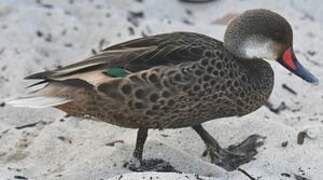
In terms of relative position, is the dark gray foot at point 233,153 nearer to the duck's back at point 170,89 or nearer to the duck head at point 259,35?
the duck's back at point 170,89

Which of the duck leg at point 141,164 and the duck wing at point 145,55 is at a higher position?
the duck wing at point 145,55

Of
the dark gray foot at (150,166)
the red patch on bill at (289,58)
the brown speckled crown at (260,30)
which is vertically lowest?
the dark gray foot at (150,166)

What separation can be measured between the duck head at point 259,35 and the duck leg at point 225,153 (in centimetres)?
40

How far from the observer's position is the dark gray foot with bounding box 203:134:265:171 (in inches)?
135

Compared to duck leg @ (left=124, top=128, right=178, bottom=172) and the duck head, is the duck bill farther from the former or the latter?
duck leg @ (left=124, top=128, right=178, bottom=172)

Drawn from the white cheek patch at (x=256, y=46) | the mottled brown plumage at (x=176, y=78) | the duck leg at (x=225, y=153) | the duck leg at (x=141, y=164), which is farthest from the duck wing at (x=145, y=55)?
the duck leg at (x=225, y=153)

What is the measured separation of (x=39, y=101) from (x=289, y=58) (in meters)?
1.05

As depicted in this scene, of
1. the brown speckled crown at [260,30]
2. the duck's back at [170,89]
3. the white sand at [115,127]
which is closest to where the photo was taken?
the duck's back at [170,89]

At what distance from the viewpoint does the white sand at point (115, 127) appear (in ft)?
11.1

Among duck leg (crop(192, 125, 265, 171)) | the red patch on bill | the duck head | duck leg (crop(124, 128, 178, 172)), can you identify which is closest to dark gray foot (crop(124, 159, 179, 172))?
duck leg (crop(124, 128, 178, 172))

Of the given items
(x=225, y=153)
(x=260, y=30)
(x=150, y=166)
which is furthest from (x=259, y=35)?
(x=150, y=166)

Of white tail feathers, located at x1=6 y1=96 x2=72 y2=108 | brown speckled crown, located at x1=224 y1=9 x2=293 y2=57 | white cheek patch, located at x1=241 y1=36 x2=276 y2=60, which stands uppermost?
brown speckled crown, located at x1=224 y1=9 x2=293 y2=57

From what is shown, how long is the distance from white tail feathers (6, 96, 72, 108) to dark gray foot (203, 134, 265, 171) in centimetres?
71

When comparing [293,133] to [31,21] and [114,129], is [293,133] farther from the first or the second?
[31,21]
